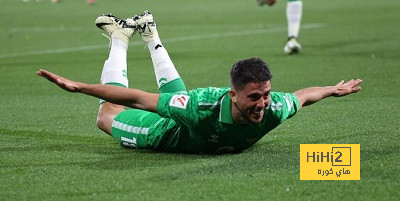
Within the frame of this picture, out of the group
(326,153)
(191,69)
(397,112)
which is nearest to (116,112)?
(326,153)

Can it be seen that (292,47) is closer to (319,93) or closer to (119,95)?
(319,93)

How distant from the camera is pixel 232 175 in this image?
552 cm

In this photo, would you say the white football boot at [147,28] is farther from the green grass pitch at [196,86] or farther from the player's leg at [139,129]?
the player's leg at [139,129]

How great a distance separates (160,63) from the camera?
283 inches

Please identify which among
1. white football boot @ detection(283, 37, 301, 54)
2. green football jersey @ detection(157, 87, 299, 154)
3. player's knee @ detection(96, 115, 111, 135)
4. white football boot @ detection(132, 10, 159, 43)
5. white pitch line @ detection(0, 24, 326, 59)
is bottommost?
white pitch line @ detection(0, 24, 326, 59)

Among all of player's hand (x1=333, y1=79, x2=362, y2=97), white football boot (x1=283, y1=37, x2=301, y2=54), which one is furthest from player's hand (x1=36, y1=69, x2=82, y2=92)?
white football boot (x1=283, y1=37, x2=301, y2=54)

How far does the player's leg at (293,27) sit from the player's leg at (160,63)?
5.50 metres

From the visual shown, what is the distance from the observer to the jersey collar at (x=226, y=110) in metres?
5.83

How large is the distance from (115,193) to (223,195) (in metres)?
0.58

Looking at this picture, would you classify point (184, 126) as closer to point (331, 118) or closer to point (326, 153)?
point (326, 153)

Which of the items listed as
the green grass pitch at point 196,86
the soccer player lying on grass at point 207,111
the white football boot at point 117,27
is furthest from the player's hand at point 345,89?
the white football boot at point 117,27

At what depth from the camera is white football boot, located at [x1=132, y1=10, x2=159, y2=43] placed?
304 inches

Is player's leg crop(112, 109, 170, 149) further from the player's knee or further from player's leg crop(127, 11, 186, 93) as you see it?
player's leg crop(127, 11, 186, 93)

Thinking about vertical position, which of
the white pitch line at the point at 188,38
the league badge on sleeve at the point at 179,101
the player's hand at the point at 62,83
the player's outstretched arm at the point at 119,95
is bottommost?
the white pitch line at the point at 188,38
